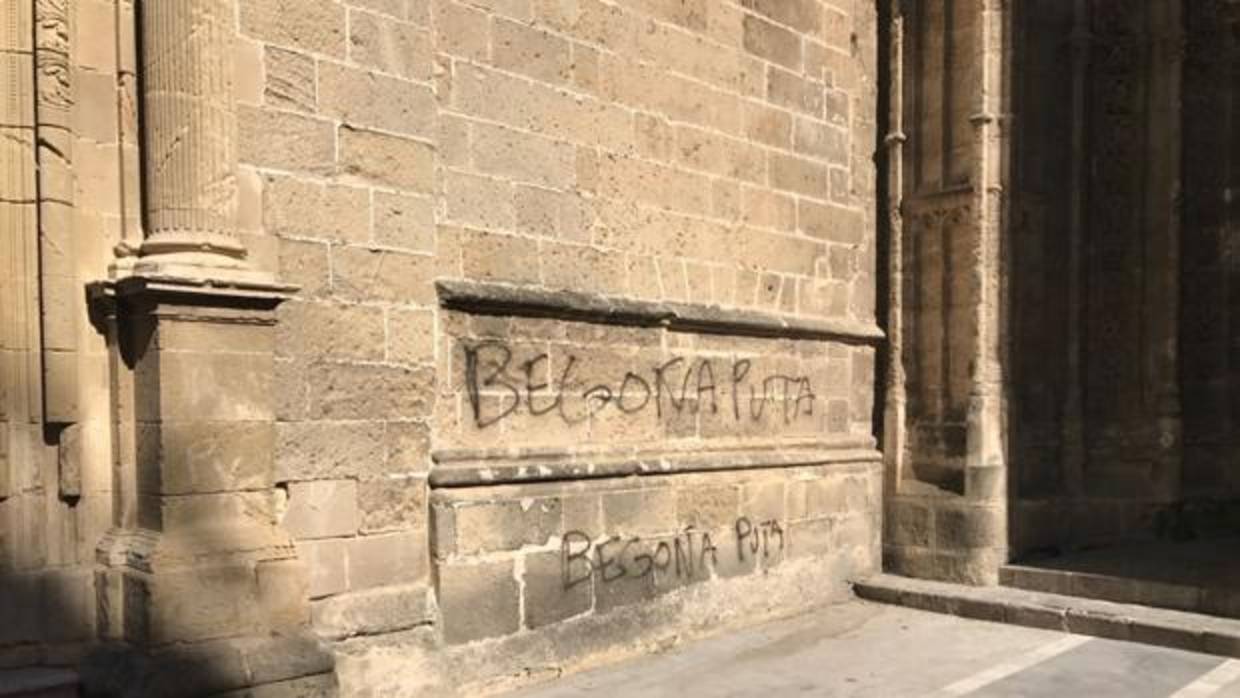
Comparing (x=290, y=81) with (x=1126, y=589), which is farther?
(x=1126, y=589)

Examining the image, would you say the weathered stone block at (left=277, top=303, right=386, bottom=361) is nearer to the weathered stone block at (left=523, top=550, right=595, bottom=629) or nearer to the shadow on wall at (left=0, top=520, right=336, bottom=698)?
the shadow on wall at (left=0, top=520, right=336, bottom=698)

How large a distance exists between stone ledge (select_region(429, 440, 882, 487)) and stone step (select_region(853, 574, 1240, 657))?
1.08m

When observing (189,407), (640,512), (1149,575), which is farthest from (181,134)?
(1149,575)

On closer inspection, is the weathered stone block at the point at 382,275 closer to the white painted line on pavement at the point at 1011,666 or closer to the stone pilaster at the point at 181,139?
the stone pilaster at the point at 181,139

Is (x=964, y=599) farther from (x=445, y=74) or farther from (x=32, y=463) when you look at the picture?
(x=32, y=463)

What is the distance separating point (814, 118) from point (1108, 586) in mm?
3949

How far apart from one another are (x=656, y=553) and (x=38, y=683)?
353 cm

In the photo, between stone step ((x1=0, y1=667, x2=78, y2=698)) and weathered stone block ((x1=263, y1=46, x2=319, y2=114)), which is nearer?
stone step ((x1=0, y1=667, x2=78, y2=698))

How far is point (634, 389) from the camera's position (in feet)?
21.9

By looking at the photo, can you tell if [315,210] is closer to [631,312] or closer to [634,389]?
[631,312]

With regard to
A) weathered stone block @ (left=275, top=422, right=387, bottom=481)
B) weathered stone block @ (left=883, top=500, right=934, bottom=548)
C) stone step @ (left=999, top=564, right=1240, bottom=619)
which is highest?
weathered stone block @ (left=275, top=422, right=387, bottom=481)

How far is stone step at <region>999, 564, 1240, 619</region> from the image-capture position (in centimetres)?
702

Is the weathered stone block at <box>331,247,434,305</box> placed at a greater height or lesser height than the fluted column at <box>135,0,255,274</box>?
lesser

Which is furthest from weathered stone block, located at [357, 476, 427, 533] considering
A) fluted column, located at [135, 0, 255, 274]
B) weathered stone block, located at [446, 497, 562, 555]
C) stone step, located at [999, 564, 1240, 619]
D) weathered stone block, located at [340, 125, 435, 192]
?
stone step, located at [999, 564, 1240, 619]
